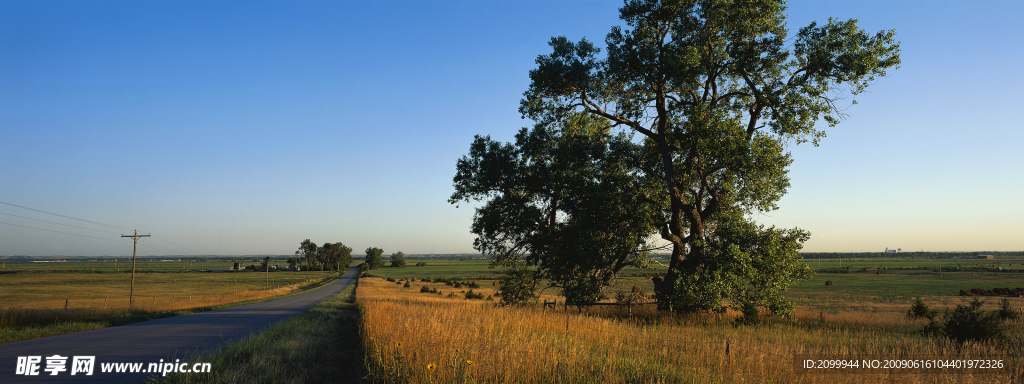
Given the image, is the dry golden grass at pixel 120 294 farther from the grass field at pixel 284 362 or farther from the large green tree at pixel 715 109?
the large green tree at pixel 715 109

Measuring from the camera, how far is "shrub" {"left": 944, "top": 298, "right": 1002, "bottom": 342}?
1284 cm

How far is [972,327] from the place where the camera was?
13273 millimetres

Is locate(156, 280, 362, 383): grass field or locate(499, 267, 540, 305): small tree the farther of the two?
locate(499, 267, 540, 305): small tree

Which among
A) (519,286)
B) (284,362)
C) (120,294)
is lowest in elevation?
(120,294)

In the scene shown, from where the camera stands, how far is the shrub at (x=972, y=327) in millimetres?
12844

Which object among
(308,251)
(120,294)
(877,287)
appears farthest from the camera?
(308,251)

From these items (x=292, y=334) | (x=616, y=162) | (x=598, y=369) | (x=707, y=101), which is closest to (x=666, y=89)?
(x=707, y=101)

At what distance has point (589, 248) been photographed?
54.5ft

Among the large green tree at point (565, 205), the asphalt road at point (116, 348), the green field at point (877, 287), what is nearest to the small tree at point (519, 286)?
the large green tree at point (565, 205)

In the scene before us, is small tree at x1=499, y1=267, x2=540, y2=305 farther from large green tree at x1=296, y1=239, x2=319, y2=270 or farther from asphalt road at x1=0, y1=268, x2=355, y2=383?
large green tree at x1=296, y1=239, x2=319, y2=270

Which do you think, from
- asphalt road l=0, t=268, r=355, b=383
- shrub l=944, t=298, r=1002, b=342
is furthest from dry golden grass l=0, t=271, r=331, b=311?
shrub l=944, t=298, r=1002, b=342

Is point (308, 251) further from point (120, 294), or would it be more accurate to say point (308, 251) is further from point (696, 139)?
point (696, 139)

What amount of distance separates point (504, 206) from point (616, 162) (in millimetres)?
6642

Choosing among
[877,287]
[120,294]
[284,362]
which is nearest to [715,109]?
[284,362]
